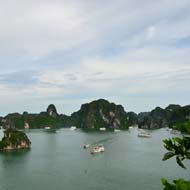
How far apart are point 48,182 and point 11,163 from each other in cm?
1996

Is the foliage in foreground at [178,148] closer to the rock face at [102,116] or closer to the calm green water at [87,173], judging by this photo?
the calm green water at [87,173]

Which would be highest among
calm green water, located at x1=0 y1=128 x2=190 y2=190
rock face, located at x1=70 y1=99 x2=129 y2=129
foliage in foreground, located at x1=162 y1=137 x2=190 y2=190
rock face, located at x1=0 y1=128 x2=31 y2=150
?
rock face, located at x1=70 y1=99 x2=129 y2=129

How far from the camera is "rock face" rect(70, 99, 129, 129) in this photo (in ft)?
604

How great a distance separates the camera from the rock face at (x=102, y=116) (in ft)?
604

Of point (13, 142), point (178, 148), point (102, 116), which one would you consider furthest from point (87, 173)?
point (102, 116)

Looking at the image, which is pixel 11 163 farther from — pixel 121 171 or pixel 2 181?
pixel 121 171

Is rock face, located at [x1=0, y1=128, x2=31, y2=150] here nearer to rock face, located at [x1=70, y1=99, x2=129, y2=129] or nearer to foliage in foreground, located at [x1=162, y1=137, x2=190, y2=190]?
foliage in foreground, located at [x1=162, y1=137, x2=190, y2=190]

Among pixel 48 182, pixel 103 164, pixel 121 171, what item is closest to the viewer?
pixel 48 182

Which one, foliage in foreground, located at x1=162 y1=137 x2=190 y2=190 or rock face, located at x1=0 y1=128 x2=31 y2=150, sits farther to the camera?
rock face, located at x1=0 y1=128 x2=31 y2=150

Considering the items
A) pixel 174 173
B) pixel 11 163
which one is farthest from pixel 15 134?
pixel 174 173

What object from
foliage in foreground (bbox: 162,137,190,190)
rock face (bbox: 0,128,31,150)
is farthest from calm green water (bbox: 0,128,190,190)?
foliage in foreground (bbox: 162,137,190,190)

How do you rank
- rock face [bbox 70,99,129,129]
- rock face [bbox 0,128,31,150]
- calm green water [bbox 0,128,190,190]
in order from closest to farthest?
calm green water [bbox 0,128,190,190]
rock face [bbox 0,128,31,150]
rock face [bbox 70,99,129,129]

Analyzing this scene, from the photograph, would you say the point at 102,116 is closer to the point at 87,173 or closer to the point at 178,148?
the point at 87,173

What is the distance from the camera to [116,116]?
616 feet
